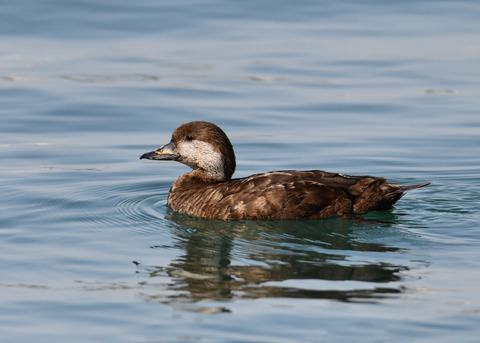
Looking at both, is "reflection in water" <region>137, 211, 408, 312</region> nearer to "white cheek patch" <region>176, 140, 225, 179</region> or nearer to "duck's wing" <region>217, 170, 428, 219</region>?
"duck's wing" <region>217, 170, 428, 219</region>

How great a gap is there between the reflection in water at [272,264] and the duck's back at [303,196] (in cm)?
11

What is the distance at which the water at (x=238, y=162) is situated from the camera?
6.23 meters

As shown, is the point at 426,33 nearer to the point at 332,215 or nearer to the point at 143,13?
the point at 143,13

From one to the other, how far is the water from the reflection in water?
0.03 meters

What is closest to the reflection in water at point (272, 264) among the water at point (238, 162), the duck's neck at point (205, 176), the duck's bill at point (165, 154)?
the water at point (238, 162)

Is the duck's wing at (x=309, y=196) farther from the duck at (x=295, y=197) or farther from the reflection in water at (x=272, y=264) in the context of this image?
the reflection in water at (x=272, y=264)

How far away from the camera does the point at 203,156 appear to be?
9633 millimetres

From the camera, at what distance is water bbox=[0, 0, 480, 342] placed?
6.23 m

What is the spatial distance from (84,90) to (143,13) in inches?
180

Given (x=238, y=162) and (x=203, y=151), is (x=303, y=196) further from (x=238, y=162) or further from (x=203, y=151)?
(x=238, y=162)

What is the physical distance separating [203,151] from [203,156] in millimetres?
55

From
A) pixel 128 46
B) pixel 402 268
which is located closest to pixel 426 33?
pixel 128 46

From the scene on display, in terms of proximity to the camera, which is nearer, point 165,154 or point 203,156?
point 203,156

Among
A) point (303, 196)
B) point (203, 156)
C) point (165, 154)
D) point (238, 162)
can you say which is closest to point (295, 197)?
point (303, 196)
